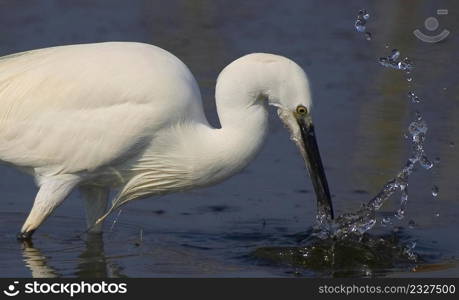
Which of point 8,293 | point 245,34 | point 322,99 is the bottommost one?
point 8,293

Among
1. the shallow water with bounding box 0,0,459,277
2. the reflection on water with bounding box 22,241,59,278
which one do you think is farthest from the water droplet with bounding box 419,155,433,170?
the reflection on water with bounding box 22,241,59,278

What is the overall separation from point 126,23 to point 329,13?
7.03 ft

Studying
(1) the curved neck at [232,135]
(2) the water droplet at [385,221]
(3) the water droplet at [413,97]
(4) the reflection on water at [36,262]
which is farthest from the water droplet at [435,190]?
(4) the reflection on water at [36,262]

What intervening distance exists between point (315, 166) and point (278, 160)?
77.2 inches

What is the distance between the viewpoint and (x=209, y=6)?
1458 centimetres

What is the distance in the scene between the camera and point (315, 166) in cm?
888

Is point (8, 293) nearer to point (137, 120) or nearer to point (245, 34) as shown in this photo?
point (137, 120)

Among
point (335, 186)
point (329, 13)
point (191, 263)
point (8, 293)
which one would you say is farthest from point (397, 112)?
point (8, 293)

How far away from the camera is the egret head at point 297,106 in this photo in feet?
27.9

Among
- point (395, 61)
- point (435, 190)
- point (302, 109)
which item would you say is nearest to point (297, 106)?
point (302, 109)

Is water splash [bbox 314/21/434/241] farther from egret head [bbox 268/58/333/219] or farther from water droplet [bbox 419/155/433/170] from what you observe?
egret head [bbox 268/58/333/219]

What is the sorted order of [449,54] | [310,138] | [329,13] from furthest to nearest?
[329,13]
[449,54]
[310,138]

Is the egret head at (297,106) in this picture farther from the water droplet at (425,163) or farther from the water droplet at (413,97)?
the water droplet at (413,97)

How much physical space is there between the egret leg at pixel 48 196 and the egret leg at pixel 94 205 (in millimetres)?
379
